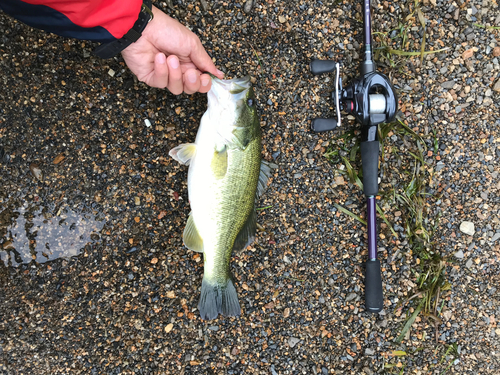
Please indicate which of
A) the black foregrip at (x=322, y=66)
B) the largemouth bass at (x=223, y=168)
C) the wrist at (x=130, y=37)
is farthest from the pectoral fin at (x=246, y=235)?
the wrist at (x=130, y=37)

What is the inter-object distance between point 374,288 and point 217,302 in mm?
1496

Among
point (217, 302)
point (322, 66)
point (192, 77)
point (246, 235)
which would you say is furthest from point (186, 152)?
point (322, 66)

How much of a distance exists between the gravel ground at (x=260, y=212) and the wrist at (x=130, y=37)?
0.49 m

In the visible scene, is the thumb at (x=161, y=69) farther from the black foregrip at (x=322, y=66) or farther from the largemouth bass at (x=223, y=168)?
the black foregrip at (x=322, y=66)

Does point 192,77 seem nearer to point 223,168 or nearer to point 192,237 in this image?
point 223,168

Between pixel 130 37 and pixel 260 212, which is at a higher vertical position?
pixel 130 37

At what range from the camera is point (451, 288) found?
3.21 meters

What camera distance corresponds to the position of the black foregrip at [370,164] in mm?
2922

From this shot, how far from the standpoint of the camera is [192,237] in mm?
2645


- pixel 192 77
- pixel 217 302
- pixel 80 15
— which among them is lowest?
pixel 217 302

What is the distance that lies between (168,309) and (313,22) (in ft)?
9.99

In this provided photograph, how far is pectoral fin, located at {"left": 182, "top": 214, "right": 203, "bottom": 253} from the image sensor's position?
2639 mm

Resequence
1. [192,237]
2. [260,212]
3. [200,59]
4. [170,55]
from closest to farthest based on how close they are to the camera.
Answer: [170,55] < [200,59] < [192,237] < [260,212]

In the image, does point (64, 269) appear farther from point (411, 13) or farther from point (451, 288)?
point (411, 13)
